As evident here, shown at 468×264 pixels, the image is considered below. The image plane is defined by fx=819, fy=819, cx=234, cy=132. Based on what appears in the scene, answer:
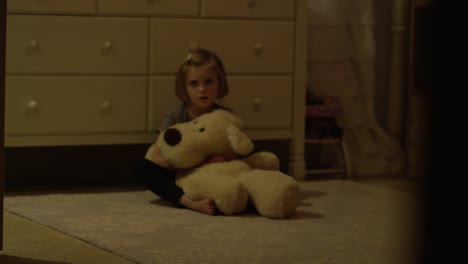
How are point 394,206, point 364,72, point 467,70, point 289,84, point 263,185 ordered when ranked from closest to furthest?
point 467,70
point 263,185
point 394,206
point 289,84
point 364,72

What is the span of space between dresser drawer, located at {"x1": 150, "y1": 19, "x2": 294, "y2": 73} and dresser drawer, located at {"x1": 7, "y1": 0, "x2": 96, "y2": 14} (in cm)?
23

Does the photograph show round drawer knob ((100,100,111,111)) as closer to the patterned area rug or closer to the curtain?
the patterned area rug

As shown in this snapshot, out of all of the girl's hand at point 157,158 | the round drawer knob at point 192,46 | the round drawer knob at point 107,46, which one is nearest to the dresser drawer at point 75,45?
the round drawer knob at point 107,46

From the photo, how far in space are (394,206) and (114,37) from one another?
1.02 m

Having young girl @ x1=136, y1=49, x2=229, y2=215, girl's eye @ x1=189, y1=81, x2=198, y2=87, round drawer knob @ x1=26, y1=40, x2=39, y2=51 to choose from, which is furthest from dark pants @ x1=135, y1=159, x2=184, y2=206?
round drawer knob @ x1=26, y1=40, x2=39, y2=51

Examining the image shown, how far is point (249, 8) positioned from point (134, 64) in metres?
0.45

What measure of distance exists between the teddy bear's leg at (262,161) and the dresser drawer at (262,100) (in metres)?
0.32

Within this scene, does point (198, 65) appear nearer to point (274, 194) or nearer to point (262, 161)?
point (262, 161)

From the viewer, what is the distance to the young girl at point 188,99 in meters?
2.40

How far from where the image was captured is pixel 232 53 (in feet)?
9.10

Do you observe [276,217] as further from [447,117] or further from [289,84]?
[447,117]

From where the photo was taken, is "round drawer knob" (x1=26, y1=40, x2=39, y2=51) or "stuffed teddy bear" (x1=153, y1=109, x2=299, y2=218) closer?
"stuffed teddy bear" (x1=153, y1=109, x2=299, y2=218)

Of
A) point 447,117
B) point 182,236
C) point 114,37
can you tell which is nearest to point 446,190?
point 447,117

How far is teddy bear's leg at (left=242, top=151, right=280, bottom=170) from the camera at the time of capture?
8.16 feet
